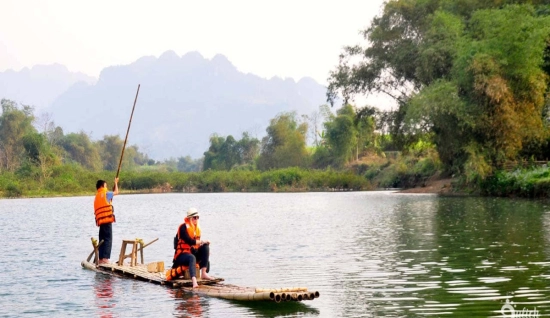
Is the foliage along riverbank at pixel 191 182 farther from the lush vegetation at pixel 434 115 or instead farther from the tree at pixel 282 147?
the tree at pixel 282 147

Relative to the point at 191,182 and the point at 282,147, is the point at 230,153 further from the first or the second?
the point at 191,182

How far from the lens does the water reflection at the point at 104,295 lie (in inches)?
492

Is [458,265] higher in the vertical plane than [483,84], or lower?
lower

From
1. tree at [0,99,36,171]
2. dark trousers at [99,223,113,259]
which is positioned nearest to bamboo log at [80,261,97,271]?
dark trousers at [99,223,113,259]

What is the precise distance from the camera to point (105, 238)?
17.5 m

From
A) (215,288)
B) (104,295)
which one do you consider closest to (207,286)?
(215,288)

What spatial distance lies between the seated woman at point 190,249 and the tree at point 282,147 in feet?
258

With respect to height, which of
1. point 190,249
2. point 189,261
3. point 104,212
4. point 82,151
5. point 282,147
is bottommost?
point 189,261

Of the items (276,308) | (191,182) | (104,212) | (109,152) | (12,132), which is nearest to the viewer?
(276,308)

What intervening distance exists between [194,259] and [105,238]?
14.3ft

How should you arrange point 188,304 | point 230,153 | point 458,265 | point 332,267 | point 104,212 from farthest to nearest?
1. point 230,153
2. point 104,212
3. point 332,267
4. point 458,265
5. point 188,304

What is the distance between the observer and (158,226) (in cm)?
3139

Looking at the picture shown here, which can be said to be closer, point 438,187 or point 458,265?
point 458,265

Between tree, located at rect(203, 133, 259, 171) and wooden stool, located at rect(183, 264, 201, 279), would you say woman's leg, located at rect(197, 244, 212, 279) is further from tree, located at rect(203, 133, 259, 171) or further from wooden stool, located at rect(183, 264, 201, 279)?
tree, located at rect(203, 133, 259, 171)
